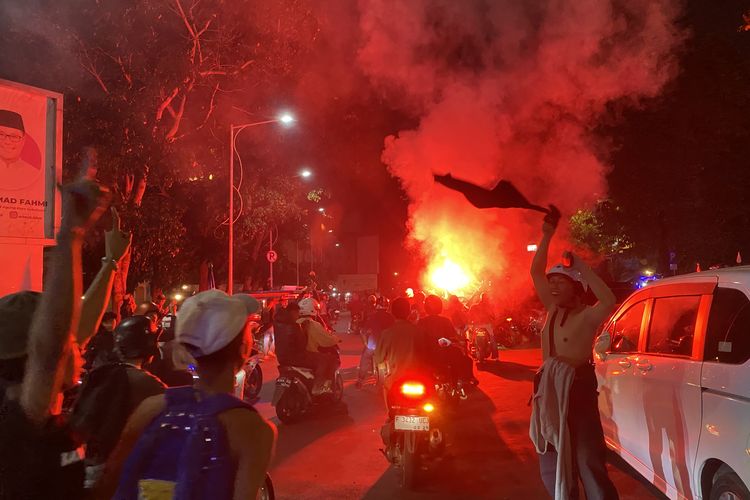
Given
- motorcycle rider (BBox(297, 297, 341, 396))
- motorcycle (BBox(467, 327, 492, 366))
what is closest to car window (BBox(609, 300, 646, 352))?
motorcycle rider (BBox(297, 297, 341, 396))

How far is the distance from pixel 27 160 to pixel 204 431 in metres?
7.60

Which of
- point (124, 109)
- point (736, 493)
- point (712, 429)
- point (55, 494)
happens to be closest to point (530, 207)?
point (712, 429)

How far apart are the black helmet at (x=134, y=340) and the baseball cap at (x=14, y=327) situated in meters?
1.38

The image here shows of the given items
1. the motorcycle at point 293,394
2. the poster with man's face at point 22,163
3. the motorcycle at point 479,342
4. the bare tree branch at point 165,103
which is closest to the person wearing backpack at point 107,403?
→ the motorcycle at point 293,394

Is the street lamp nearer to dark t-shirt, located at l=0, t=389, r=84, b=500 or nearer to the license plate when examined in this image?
the license plate

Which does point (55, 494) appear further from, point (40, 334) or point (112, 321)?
point (112, 321)

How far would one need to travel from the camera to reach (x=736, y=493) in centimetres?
339

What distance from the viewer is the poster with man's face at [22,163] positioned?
7680mm

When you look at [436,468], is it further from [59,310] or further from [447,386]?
[59,310]

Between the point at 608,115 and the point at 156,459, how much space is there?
17.0 meters

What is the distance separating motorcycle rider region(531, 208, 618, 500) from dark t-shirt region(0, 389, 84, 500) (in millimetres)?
3055

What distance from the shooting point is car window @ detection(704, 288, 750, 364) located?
361 cm

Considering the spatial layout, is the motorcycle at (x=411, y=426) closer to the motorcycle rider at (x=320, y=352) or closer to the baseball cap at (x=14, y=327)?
the motorcycle rider at (x=320, y=352)

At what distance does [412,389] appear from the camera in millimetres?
5738
